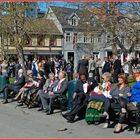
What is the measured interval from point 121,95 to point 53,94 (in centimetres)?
292

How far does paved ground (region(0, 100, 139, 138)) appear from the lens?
9.66 metres

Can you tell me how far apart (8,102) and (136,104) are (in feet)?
21.5

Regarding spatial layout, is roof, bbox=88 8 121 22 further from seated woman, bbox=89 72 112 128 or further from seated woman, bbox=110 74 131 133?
seated woman, bbox=110 74 131 133

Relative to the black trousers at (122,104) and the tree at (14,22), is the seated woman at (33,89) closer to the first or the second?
the tree at (14,22)

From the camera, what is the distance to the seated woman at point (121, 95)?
987 cm

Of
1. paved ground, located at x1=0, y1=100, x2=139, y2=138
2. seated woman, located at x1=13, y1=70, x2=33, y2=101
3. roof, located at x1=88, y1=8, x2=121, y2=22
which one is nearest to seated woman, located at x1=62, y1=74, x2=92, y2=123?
paved ground, located at x1=0, y1=100, x2=139, y2=138

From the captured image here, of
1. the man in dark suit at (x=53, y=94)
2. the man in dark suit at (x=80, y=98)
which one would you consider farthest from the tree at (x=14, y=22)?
the man in dark suit at (x=80, y=98)

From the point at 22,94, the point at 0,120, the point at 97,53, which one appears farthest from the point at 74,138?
A: the point at 97,53

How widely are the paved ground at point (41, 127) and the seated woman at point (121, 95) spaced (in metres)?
0.28

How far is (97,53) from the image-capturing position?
74750mm

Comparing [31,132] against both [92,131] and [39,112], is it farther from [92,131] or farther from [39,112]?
[39,112]

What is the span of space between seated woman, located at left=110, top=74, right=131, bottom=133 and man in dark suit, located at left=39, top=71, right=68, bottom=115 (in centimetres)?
221

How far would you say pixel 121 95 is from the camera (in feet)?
34.1

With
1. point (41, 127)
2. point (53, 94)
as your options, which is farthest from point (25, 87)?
point (41, 127)
